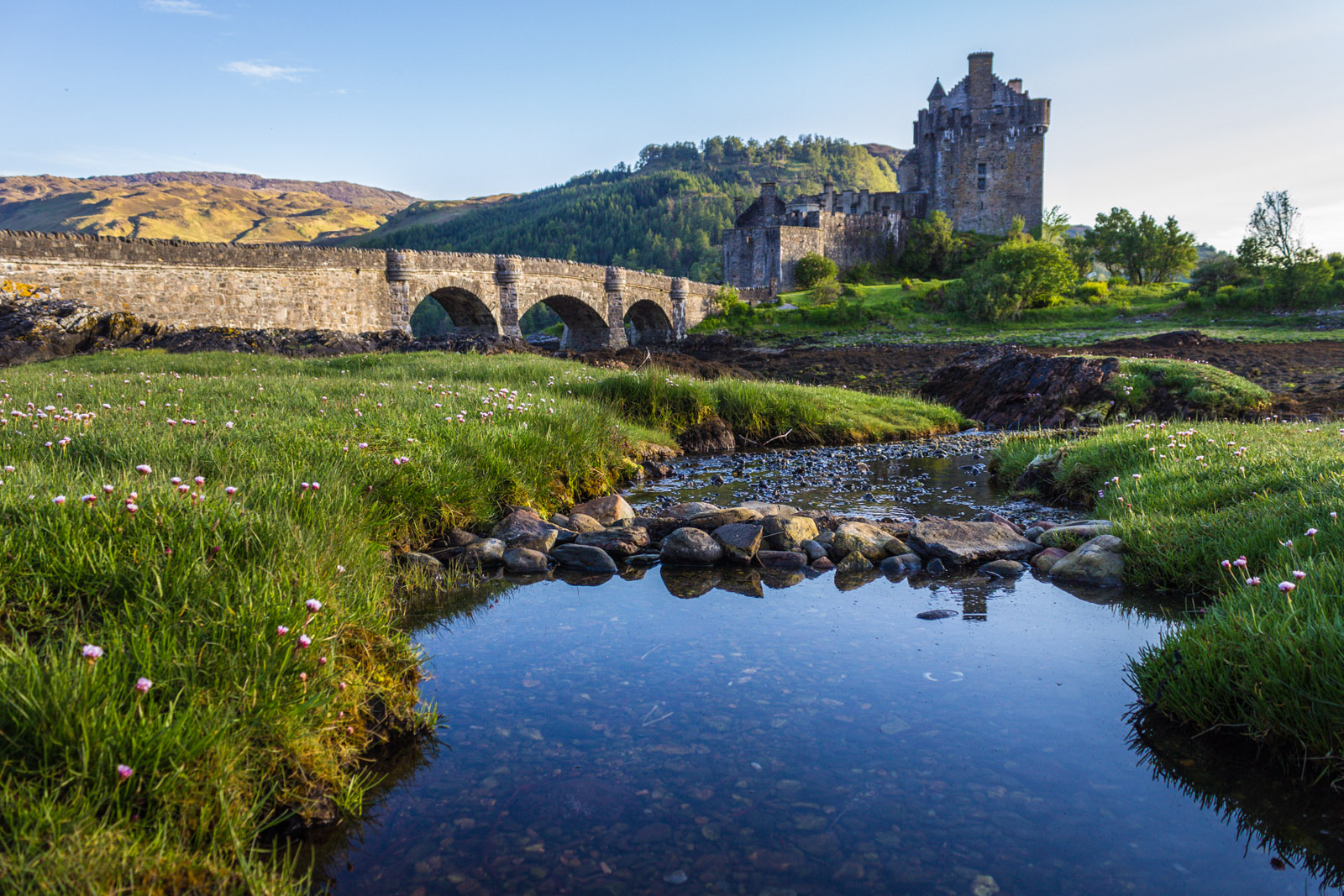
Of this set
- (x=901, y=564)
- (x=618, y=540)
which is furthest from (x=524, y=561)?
(x=901, y=564)

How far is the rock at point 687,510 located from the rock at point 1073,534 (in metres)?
3.48

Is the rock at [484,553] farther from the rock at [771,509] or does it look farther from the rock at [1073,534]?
the rock at [1073,534]

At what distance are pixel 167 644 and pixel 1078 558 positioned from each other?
23.1 ft

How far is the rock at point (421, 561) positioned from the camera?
698cm

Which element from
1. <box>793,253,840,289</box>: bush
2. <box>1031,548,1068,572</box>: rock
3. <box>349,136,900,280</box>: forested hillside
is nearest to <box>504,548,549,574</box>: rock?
<box>1031,548,1068,572</box>: rock

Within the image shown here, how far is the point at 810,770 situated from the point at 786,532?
429cm

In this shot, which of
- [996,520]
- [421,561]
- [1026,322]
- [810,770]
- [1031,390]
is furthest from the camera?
[1026,322]

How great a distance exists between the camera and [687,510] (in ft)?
30.2

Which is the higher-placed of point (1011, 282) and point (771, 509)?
point (1011, 282)

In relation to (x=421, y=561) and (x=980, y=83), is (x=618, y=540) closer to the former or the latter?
(x=421, y=561)

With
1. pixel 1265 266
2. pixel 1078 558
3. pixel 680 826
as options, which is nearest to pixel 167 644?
pixel 680 826

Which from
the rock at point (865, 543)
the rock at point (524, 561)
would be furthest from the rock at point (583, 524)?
the rock at point (865, 543)

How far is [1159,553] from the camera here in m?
6.78

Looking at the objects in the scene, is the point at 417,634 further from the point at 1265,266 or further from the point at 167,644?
the point at 1265,266
